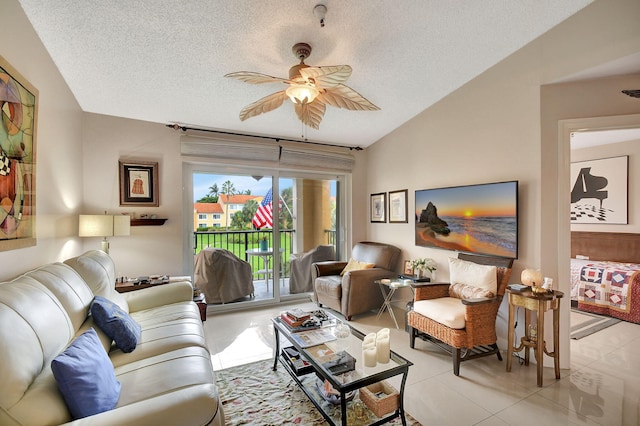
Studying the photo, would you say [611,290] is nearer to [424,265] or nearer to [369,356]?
[424,265]

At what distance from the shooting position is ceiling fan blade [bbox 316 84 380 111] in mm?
2174

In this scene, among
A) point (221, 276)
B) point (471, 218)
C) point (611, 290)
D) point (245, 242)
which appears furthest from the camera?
point (245, 242)

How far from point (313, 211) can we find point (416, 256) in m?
1.76

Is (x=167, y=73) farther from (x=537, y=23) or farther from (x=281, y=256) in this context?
(x=537, y=23)

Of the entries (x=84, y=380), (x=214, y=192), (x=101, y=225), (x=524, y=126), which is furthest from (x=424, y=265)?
(x=101, y=225)

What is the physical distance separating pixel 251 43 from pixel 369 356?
2.45 metres

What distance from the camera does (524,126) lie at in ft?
8.68

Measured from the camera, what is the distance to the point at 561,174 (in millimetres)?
2486

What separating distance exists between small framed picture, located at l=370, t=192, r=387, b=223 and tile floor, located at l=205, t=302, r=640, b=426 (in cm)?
184

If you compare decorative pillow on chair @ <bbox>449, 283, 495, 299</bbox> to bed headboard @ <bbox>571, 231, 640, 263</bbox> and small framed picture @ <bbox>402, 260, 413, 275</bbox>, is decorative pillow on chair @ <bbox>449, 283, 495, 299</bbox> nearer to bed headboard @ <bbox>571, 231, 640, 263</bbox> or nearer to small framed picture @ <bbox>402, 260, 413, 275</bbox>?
small framed picture @ <bbox>402, 260, 413, 275</bbox>

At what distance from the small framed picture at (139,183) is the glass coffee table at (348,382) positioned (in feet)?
8.25

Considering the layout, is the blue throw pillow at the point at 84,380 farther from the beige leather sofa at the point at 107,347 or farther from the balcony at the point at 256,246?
the balcony at the point at 256,246

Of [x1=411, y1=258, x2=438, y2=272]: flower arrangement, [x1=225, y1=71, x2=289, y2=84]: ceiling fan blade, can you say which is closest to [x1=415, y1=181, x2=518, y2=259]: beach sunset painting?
[x1=411, y1=258, x2=438, y2=272]: flower arrangement

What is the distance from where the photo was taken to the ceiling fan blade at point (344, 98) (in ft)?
7.13
